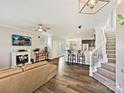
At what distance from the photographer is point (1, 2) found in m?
3.88

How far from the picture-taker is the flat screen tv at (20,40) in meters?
7.60

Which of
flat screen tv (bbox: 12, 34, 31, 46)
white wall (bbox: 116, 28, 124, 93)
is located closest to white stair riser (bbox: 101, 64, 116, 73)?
white wall (bbox: 116, 28, 124, 93)

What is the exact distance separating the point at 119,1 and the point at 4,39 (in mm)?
6226

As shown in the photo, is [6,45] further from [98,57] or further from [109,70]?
[109,70]

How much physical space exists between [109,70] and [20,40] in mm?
5975

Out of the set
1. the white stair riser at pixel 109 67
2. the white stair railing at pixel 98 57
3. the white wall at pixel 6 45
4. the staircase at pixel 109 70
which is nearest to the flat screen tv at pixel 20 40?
the white wall at pixel 6 45

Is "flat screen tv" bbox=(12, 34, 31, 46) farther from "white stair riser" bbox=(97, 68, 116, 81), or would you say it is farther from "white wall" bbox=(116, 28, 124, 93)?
"white wall" bbox=(116, 28, 124, 93)

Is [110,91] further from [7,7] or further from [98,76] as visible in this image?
[7,7]

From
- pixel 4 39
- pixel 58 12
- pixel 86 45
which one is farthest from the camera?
pixel 86 45

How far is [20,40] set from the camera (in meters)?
8.13

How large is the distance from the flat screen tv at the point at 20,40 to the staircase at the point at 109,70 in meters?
5.24

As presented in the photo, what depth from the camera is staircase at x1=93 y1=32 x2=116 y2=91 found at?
159 inches

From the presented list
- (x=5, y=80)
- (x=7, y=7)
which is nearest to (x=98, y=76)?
(x=5, y=80)

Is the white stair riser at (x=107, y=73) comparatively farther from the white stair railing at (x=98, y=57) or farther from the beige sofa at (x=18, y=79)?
the beige sofa at (x=18, y=79)
